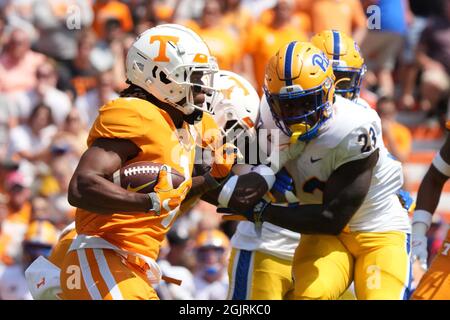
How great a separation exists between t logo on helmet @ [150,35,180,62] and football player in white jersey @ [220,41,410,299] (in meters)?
0.60

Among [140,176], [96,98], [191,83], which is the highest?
[191,83]

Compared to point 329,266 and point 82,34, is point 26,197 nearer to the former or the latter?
point 82,34

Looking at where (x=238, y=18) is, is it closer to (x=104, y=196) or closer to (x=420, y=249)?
(x=420, y=249)

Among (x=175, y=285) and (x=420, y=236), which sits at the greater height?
(x=420, y=236)

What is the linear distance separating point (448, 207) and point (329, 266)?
15.7 feet

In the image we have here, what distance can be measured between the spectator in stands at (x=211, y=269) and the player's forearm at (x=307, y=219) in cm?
301

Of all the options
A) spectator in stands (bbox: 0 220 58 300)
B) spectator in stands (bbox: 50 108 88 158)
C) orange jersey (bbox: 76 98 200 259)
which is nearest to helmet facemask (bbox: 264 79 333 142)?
orange jersey (bbox: 76 98 200 259)

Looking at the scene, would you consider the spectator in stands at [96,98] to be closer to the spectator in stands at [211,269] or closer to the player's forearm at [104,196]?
the spectator in stands at [211,269]

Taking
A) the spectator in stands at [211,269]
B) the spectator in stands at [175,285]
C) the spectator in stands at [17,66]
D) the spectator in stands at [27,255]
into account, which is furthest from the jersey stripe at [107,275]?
the spectator in stands at [17,66]

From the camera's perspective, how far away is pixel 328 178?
6.30 metres

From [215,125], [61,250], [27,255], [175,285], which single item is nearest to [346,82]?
[215,125]

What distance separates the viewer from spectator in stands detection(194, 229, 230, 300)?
9.25 meters

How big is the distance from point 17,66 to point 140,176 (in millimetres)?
5789

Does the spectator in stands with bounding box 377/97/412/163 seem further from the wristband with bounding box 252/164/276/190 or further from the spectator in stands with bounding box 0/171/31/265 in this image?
the wristband with bounding box 252/164/276/190
